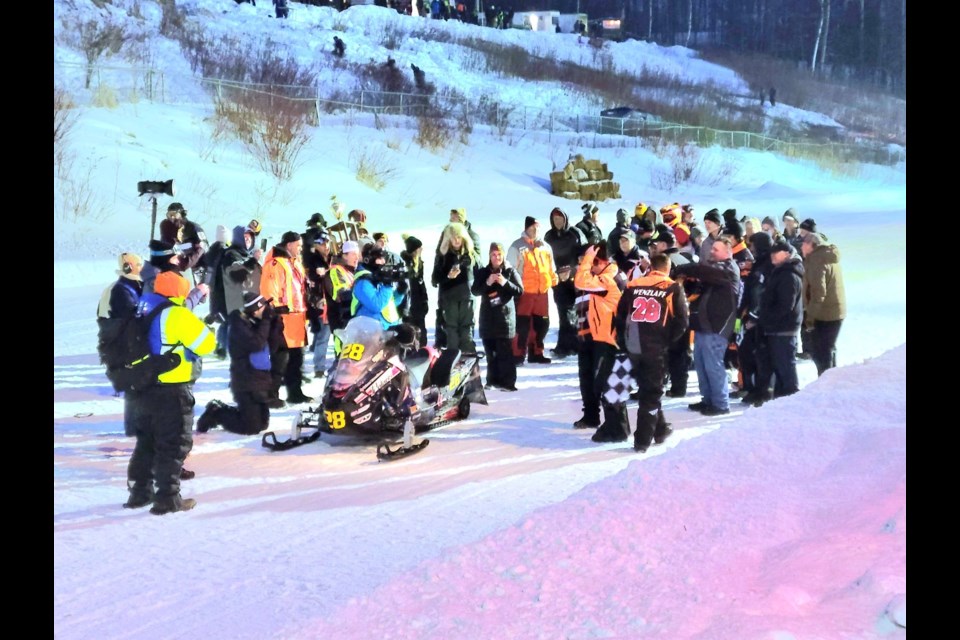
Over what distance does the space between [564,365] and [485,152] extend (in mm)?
21067

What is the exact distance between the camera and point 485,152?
1310 inches

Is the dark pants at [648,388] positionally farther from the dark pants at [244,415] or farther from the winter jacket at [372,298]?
the dark pants at [244,415]

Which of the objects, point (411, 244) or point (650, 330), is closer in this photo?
point (650, 330)

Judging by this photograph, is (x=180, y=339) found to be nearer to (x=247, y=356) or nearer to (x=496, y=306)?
(x=247, y=356)

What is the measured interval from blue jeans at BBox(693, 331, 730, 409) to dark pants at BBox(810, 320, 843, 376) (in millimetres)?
1155

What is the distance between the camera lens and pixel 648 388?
28.6ft

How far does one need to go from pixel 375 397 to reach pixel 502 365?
2.85 metres

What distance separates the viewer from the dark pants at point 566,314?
13.3 metres

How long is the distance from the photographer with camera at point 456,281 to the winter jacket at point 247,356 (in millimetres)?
2645

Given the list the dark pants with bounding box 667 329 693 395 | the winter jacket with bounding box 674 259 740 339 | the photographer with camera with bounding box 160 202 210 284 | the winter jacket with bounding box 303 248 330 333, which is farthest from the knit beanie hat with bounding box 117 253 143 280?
the dark pants with bounding box 667 329 693 395

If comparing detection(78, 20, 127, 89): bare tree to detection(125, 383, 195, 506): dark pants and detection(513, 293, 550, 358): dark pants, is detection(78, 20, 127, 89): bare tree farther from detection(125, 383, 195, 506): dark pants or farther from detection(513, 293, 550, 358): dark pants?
detection(125, 383, 195, 506): dark pants

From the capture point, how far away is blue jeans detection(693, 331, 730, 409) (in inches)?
396

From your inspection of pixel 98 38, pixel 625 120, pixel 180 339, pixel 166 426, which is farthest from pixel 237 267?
pixel 625 120
